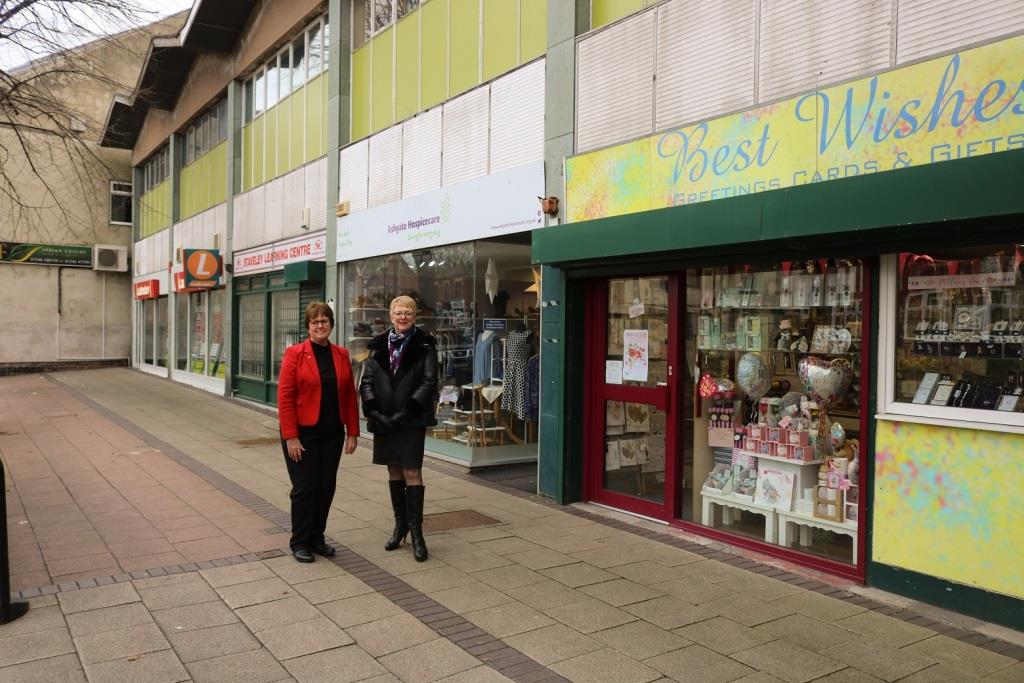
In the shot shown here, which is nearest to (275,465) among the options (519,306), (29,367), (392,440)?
(519,306)

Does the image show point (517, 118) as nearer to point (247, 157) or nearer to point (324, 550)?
point (324, 550)

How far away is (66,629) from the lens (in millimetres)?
4211

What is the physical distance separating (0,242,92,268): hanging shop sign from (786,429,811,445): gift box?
27.4 m

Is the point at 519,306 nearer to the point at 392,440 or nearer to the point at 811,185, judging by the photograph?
the point at 392,440

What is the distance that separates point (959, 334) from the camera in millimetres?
4637

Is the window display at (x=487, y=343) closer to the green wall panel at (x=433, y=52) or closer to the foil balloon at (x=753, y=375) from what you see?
the green wall panel at (x=433, y=52)

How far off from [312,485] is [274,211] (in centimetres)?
1102

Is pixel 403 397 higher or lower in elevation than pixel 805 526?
higher

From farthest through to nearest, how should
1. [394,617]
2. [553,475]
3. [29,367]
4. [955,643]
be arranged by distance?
[29,367] → [553,475] → [394,617] → [955,643]

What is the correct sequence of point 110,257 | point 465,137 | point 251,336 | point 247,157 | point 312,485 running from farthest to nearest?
point 110,257, point 251,336, point 247,157, point 465,137, point 312,485

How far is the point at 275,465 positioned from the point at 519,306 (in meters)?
3.42

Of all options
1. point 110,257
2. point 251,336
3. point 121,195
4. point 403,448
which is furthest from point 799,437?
point 121,195

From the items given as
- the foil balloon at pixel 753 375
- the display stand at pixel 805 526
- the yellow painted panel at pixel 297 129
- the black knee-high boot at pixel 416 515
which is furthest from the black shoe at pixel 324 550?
the yellow painted panel at pixel 297 129

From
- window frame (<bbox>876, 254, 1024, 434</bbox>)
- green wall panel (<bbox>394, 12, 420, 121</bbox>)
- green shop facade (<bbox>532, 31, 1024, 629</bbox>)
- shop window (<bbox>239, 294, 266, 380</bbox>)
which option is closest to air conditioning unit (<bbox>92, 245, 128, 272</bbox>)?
shop window (<bbox>239, 294, 266, 380</bbox>)
